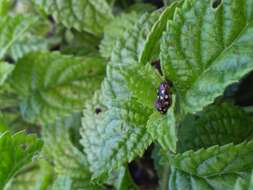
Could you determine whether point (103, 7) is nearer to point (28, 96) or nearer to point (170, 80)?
point (28, 96)

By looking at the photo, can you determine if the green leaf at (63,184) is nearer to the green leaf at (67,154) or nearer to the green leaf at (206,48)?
the green leaf at (67,154)

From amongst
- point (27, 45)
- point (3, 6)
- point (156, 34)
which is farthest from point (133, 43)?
point (27, 45)

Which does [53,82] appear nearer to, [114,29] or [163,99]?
[114,29]

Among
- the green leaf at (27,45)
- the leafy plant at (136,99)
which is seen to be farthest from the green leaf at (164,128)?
the green leaf at (27,45)

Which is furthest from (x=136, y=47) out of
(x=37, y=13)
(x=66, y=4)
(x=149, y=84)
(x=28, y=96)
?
(x=37, y=13)

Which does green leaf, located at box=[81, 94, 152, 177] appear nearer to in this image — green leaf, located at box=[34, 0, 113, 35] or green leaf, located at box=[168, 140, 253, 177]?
green leaf, located at box=[168, 140, 253, 177]

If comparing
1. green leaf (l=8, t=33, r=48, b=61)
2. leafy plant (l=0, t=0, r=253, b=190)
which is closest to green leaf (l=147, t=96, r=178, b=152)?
leafy plant (l=0, t=0, r=253, b=190)
